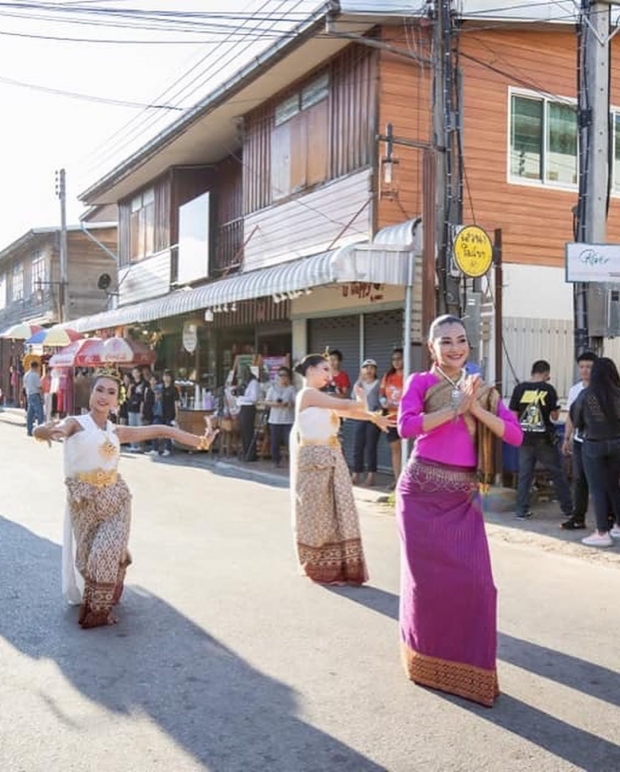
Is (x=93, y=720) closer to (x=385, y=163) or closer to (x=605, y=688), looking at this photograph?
(x=605, y=688)

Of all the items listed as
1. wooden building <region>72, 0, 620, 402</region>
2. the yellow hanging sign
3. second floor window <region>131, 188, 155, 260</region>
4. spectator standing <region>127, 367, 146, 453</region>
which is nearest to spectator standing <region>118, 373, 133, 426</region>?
spectator standing <region>127, 367, 146, 453</region>

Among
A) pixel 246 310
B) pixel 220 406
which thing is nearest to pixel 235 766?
pixel 220 406

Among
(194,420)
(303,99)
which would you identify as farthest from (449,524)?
(194,420)

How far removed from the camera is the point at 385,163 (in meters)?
12.6

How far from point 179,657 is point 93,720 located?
0.94 meters

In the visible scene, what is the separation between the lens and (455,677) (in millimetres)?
4375

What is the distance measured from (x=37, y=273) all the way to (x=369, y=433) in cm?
2715

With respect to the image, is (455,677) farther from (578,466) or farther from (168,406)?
(168,406)

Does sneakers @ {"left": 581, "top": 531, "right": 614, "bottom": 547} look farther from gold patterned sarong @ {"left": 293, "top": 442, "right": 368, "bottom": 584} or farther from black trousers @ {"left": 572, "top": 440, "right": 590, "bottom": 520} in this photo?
gold patterned sarong @ {"left": 293, "top": 442, "right": 368, "bottom": 584}

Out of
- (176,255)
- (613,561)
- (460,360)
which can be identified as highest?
(176,255)

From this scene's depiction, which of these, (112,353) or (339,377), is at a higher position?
(112,353)

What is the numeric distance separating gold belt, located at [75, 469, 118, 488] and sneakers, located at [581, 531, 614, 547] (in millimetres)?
4786

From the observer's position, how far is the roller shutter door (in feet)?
48.1

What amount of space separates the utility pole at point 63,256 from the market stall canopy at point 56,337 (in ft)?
25.7
